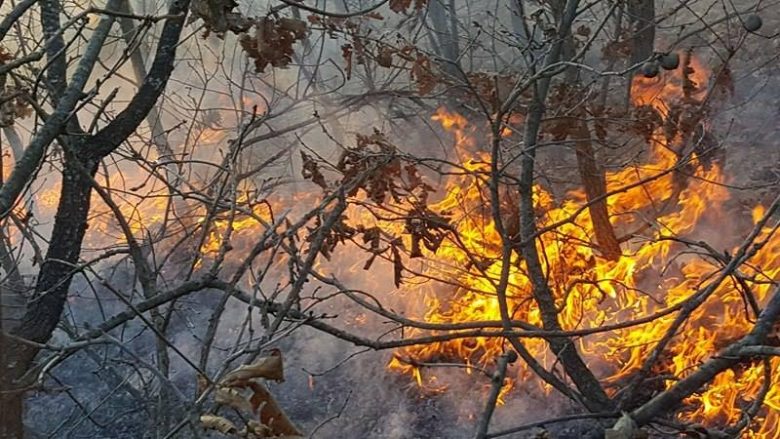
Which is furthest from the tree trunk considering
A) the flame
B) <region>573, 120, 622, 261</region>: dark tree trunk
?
<region>573, 120, 622, 261</region>: dark tree trunk

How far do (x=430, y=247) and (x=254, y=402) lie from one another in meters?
2.25

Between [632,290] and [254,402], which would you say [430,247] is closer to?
[254,402]

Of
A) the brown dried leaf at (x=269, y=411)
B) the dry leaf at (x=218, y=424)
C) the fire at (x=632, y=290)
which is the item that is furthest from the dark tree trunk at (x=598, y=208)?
the dry leaf at (x=218, y=424)

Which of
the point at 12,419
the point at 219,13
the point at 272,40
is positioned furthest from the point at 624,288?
the point at 12,419

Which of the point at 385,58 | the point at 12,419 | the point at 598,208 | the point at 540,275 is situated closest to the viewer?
the point at 12,419

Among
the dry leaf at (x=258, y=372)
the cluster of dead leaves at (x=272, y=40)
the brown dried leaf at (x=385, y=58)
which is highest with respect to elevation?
the brown dried leaf at (x=385, y=58)

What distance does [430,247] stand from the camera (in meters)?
3.95

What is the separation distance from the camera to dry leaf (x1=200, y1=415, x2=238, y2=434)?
5.67ft

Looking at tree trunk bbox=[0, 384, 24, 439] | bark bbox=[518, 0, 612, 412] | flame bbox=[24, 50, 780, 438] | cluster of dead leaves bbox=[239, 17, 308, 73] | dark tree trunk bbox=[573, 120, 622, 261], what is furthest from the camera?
dark tree trunk bbox=[573, 120, 622, 261]

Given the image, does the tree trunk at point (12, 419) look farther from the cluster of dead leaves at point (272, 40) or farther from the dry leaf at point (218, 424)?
the cluster of dead leaves at point (272, 40)

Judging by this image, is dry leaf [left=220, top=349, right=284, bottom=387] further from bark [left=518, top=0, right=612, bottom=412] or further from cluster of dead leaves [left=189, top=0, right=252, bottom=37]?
bark [left=518, top=0, right=612, bottom=412]

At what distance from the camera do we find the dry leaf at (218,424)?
A: 68.1 inches

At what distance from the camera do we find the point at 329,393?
727 cm

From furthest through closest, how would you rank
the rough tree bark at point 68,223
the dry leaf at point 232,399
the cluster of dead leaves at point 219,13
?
1. the rough tree bark at point 68,223
2. the cluster of dead leaves at point 219,13
3. the dry leaf at point 232,399
